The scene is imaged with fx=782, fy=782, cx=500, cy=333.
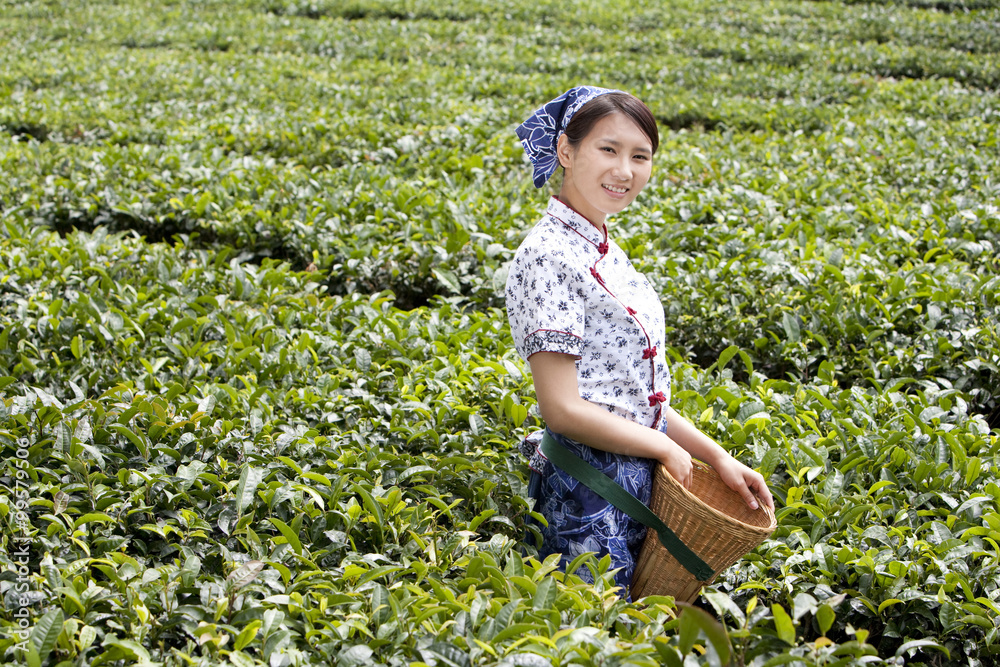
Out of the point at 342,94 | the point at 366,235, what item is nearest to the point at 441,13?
the point at 342,94

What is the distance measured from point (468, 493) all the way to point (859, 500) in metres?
1.28

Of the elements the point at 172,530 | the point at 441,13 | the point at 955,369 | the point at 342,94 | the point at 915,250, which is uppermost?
the point at 441,13

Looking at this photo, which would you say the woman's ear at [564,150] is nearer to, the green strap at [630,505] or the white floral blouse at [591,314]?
the white floral blouse at [591,314]

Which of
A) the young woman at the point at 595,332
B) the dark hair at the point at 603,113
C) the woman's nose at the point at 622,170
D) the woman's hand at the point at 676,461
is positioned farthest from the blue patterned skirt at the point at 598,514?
the dark hair at the point at 603,113

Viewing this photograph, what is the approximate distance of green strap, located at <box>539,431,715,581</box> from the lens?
2.08 meters

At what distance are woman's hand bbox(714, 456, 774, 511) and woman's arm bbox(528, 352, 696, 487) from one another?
0.20 metres

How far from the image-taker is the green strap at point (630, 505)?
208cm

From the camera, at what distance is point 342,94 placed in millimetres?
7984

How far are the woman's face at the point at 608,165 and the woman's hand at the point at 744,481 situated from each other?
2.57 ft

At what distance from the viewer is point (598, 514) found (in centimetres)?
218

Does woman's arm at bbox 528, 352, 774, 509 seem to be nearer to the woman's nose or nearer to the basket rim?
the basket rim

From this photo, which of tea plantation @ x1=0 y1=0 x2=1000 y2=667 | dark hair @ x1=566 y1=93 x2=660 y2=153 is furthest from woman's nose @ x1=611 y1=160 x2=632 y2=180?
tea plantation @ x1=0 y1=0 x2=1000 y2=667

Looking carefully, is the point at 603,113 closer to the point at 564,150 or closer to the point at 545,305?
the point at 564,150

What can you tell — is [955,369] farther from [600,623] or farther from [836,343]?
[600,623]
